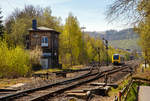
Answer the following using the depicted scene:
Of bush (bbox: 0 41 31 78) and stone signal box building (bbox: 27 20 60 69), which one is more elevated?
stone signal box building (bbox: 27 20 60 69)

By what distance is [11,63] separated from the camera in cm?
2180

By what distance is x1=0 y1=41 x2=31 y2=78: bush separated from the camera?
71.9 feet

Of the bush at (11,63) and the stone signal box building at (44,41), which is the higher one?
the stone signal box building at (44,41)

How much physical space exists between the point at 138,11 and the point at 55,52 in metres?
34.0

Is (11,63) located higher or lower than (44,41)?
lower

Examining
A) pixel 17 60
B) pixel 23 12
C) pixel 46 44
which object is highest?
pixel 23 12

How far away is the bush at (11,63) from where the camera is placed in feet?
71.9

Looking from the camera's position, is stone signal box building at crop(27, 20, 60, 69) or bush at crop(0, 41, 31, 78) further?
stone signal box building at crop(27, 20, 60, 69)

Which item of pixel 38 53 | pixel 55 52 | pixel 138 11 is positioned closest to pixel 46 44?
pixel 55 52

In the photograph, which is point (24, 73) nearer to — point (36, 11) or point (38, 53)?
point (38, 53)

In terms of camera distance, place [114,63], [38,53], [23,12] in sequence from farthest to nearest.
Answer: [23,12], [114,63], [38,53]

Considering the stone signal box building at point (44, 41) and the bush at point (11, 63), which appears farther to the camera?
the stone signal box building at point (44, 41)

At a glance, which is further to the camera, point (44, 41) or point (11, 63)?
point (44, 41)

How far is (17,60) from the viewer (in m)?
22.9
